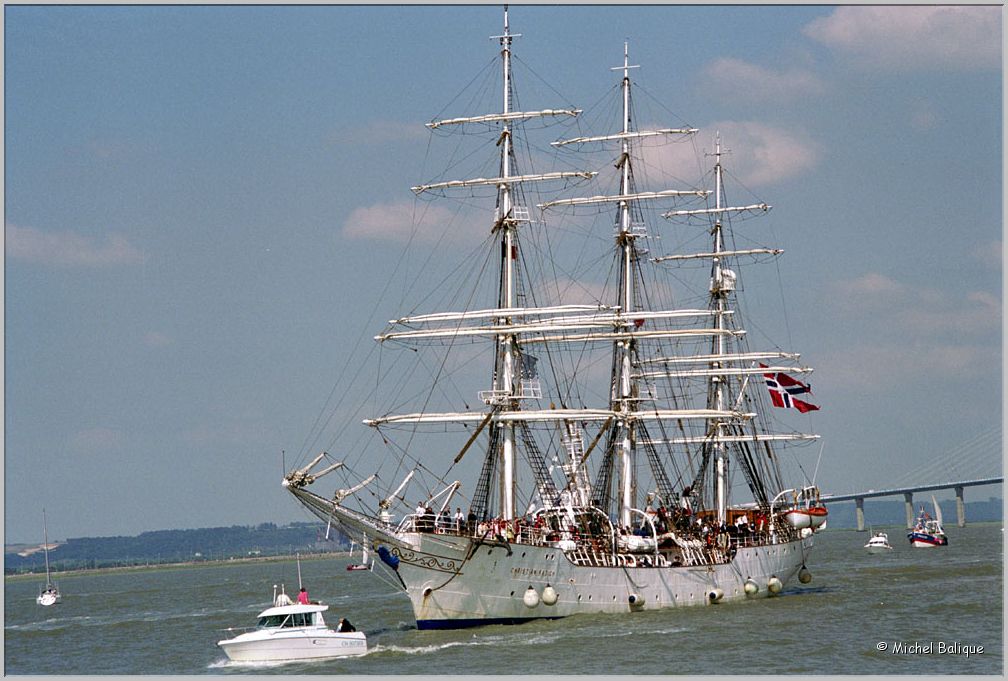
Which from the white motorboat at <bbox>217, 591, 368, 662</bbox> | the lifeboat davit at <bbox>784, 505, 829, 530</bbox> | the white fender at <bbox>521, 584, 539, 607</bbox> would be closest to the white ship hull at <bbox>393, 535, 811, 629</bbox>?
the white fender at <bbox>521, 584, 539, 607</bbox>

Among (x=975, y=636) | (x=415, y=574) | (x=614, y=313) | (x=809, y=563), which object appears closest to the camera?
(x=975, y=636)

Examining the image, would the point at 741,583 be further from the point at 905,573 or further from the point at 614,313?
the point at 905,573

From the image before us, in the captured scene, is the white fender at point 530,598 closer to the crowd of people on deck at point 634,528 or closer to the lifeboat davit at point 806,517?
the crowd of people on deck at point 634,528

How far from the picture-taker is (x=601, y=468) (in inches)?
3270

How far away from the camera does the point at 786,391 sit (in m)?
93.8

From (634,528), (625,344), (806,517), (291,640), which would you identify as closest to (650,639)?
(291,640)

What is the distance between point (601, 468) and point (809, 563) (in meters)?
55.3

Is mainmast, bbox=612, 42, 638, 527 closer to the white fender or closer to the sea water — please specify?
the sea water

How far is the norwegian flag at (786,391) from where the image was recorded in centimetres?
9350

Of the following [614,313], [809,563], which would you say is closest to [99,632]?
[614,313]

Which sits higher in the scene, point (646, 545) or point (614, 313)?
point (614, 313)

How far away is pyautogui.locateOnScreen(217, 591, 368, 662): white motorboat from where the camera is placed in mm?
55906

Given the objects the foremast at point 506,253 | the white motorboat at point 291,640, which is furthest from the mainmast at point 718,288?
the white motorboat at point 291,640

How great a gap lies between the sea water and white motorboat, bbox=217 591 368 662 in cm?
61
